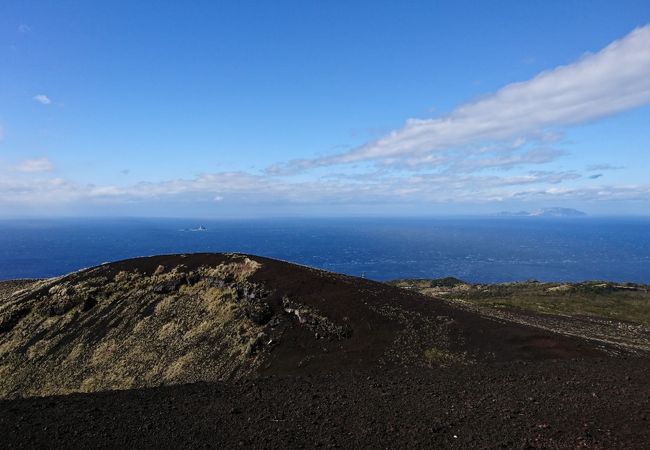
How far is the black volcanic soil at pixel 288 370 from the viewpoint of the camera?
45.8 ft

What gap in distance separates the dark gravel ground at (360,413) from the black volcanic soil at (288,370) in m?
0.07

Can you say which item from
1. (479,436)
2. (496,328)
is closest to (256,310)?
(496,328)

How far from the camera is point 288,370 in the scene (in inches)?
880

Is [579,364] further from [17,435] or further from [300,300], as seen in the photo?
[17,435]

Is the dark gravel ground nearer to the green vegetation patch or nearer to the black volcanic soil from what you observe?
the black volcanic soil

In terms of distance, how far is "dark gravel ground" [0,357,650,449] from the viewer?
13.4 meters

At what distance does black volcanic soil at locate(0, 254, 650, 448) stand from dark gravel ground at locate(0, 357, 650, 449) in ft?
0.22

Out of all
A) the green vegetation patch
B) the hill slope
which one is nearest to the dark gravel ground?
the hill slope

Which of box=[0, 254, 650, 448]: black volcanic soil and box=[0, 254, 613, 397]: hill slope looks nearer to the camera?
box=[0, 254, 650, 448]: black volcanic soil

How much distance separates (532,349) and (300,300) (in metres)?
14.5

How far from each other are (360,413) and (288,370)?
7804 mm

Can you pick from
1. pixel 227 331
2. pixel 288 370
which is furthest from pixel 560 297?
pixel 288 370

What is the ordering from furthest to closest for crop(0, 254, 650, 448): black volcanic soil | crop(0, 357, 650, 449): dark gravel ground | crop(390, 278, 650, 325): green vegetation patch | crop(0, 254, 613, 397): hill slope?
crop(390, 278, 650, 325): green vegetation patch → crop(0, 254, 613, 397): hill slope → crop(0, 254, 650, 448): black volcanic soil → crop(0, 357, 650, 449): dark gravel ground

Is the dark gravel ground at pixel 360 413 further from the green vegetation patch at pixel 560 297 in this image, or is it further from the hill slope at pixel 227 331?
the green vegetation patch at pixel 560 297
